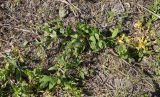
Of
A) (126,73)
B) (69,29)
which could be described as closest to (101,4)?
(69,29)

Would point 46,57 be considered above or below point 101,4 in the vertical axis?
below

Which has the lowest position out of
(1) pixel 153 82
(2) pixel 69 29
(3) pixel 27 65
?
(1) pixel 153 82

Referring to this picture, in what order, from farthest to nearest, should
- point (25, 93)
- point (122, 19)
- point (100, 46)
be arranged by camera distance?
point (122, 19) → point (100, 46) → point (25, 93)

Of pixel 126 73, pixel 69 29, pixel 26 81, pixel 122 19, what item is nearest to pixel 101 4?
pixel 122 19

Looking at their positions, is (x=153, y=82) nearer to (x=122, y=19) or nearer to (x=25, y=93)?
(x=122, y=19)

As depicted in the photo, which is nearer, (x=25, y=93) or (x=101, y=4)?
(x=25, y=93)

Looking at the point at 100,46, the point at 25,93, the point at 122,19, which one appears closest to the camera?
the point at 25,93
